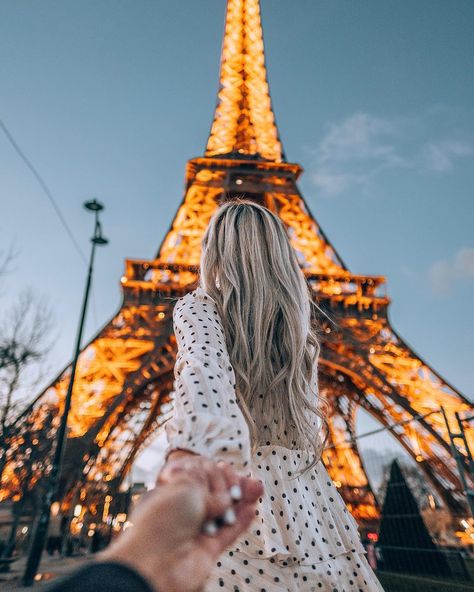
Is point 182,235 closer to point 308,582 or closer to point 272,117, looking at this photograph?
point 272,117

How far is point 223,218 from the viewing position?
5.72 feet

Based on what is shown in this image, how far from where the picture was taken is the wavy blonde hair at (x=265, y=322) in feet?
4.64

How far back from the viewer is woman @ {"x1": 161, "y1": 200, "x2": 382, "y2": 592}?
988 millimetres

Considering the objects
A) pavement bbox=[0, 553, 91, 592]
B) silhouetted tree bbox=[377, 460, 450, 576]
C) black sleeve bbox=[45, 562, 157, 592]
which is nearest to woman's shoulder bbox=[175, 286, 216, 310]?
black sleeve bbox=[45, 562, 157, 592]

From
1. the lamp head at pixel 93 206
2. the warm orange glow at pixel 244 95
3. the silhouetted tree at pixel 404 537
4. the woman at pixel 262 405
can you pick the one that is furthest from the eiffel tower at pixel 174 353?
the woman at pixel 262 405

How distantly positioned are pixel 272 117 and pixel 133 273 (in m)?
16.3

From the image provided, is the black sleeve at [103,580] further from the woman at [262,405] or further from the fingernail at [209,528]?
the woman at [262,405]

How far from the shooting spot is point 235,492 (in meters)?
0.66

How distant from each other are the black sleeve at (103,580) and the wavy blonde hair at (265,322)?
0.82 metres

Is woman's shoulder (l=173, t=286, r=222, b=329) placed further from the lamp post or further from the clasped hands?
the lamp post

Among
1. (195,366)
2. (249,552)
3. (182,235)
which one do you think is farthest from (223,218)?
(182,235)

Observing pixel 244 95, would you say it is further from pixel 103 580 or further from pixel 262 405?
pixel 103 580

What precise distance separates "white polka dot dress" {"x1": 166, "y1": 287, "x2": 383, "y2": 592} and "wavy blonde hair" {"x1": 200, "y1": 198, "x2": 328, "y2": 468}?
88 mm

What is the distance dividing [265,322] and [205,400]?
561 mm
